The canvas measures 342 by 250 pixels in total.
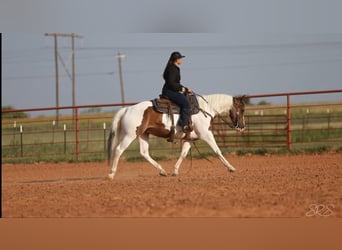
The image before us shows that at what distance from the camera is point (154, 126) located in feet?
19.8

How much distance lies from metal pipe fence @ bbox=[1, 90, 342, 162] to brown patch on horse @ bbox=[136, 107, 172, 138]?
1.10 feet

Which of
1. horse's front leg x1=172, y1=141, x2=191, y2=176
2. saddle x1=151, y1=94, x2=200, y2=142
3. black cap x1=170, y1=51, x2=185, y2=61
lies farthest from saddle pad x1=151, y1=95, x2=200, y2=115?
black cap x1=170, y1=51, x2=185, y2=61

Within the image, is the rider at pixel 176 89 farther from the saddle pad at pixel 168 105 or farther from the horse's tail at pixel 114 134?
the horse's tail at pixel 114 134

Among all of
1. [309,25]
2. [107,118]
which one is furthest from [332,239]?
[107,118]

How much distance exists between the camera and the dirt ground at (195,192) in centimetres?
425

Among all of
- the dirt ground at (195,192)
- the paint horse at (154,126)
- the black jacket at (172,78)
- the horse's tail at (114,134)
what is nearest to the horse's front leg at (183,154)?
the paint horse at (154,126)

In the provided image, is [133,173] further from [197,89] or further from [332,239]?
[332,239]

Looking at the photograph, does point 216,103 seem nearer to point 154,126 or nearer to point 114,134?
point 154,126

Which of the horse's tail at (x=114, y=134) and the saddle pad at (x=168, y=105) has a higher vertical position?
the saddle pad at (x=168, y=105)

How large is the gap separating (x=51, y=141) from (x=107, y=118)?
4.05 ft

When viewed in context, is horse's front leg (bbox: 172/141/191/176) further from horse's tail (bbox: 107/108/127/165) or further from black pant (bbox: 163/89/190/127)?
horse's tail (bbox: 107/108/127/165)

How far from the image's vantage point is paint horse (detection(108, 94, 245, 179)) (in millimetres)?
5957

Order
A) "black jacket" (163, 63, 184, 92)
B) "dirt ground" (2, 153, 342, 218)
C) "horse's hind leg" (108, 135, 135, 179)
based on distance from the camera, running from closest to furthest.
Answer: "dirt ground" (2, 153, 342, 218)
"black jacket" (163, 63, 184, 92)
"horse's hind leg" (108, 135, 135, 179)

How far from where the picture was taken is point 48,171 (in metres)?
7.37
